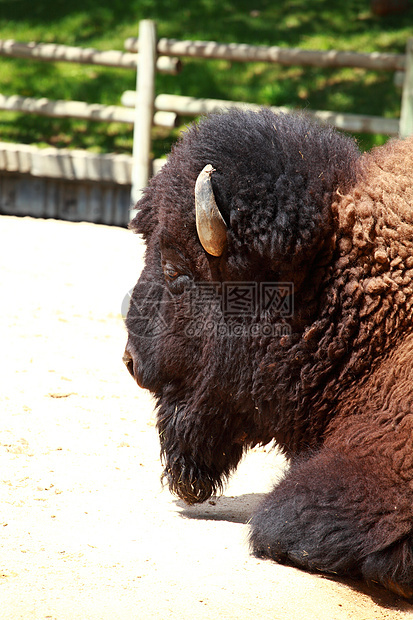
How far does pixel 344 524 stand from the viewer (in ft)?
7.73

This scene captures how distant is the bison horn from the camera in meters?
2.63

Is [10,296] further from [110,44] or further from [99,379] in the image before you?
[110,44]

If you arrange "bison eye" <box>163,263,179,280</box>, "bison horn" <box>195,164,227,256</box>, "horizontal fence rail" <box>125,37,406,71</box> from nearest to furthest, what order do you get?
"bison horn" <box>195,164,227,256</box>
"bison eye" <box>163,263,179,280</box>
"horizontal fence rail" <box>125,37,406,71</box>

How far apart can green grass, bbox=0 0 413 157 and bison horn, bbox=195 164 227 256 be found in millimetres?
7816

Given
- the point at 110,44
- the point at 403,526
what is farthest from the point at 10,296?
the point at 110,44

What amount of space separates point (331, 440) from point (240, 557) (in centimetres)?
52

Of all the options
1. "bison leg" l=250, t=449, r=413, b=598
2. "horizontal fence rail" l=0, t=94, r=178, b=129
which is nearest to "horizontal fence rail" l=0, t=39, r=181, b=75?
"horizontal fence rail" l=0, t=94, r=178, b=129

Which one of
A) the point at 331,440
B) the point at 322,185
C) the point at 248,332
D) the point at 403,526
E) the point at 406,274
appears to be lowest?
the point at 403,526

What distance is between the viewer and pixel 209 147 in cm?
286

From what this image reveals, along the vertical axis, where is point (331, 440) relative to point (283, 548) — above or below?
above

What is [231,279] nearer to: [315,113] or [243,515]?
[243,515]

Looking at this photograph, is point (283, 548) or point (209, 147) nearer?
point (283, 548)

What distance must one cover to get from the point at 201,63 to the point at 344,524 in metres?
11.4

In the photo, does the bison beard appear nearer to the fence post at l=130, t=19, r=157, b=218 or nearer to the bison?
the bison
